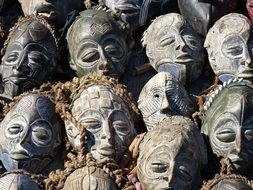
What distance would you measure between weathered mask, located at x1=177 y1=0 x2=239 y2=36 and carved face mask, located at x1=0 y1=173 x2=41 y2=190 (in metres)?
1.13

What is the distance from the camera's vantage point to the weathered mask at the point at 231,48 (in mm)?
4551

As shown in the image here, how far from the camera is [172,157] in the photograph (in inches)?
159

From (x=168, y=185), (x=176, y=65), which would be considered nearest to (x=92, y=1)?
(x=176, y=65)

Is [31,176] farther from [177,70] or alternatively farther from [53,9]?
[53,9]

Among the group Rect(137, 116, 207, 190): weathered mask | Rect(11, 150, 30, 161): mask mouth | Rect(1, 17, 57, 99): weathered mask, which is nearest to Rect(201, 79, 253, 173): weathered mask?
Rect(137, 116, 207, 190): weathered mask

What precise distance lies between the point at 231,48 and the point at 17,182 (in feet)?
3.55

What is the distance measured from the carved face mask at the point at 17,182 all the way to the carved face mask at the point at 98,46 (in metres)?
0.66

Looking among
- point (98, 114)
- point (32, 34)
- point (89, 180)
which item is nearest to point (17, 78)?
point (32, 34)

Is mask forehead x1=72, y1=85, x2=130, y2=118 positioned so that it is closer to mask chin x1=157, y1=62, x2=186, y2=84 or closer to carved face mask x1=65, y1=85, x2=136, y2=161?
carved face mask x1=65, y1=85, x2=136, y2=161

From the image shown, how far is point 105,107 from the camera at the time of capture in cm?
436

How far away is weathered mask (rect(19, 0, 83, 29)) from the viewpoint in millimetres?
4895

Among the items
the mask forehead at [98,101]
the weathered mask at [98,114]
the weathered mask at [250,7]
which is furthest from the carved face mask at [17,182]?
the weathered mask at [250,7]

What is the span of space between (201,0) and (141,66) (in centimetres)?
38

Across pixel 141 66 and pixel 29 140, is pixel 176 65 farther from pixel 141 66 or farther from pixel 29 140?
pixel 29 140
